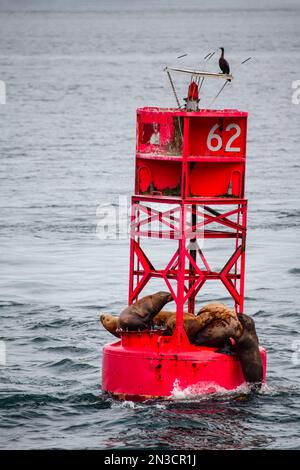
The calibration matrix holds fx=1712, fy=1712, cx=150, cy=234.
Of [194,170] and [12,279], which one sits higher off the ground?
[194,170]

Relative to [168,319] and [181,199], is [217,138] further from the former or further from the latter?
[168,319]

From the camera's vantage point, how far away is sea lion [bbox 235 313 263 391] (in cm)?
3481

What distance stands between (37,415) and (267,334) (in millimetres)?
10029

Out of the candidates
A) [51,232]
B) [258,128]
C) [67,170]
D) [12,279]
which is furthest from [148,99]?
[12,279]

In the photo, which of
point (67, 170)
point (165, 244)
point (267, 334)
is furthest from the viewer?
point (67, 170)

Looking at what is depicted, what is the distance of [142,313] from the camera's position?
3538cm

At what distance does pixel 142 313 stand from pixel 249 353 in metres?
2.38

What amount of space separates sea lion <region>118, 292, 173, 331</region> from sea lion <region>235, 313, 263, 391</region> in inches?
67.3

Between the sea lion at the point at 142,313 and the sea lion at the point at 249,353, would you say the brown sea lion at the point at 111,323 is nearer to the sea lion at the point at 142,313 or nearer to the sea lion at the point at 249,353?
the sea lion at the point at 142,313

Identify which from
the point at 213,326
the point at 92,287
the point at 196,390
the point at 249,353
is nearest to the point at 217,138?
the point at 213,326

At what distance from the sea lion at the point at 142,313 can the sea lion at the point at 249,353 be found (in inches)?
67.3

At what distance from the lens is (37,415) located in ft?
116
